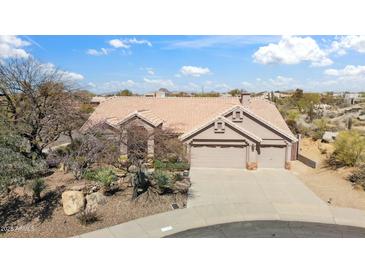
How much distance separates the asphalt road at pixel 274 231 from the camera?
445 inches

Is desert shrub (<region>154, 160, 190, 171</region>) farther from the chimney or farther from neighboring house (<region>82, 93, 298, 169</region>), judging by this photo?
the chimney

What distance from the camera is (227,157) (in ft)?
69.3

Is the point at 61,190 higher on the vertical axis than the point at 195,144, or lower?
lower

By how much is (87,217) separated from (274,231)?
7678 millimetres

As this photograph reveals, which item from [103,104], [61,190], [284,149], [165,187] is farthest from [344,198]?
[103,104]

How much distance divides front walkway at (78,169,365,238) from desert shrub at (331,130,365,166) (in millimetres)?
4276

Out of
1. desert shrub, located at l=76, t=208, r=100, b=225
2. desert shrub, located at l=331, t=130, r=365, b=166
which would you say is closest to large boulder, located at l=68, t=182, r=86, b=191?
desert shrub, located at l=76, t=208, r=100, b=225

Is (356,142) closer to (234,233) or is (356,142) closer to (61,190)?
(234,233)

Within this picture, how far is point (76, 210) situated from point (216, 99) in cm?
1730

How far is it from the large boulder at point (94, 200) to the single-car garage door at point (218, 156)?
845 cm

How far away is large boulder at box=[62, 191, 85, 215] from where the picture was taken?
12797 millimetres

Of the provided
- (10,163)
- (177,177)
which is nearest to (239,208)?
(177,177)

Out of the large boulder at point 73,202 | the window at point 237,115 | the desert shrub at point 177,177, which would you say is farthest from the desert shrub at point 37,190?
the window at point 237,115

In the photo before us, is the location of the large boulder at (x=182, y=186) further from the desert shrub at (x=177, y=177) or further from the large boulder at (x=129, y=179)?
the large boulder at (x=129, y=179)
